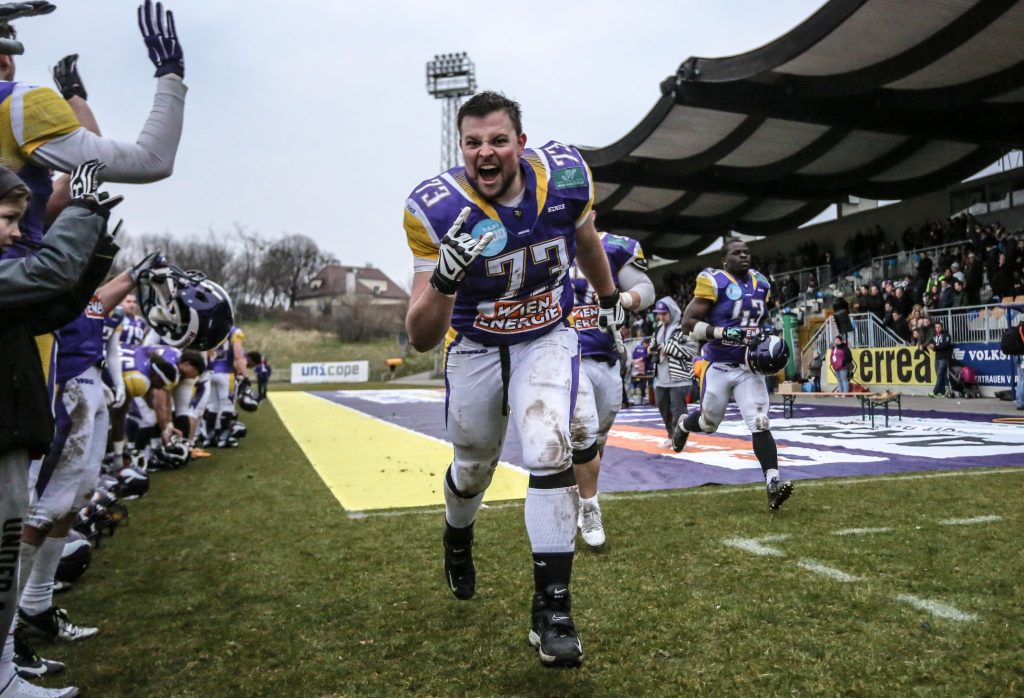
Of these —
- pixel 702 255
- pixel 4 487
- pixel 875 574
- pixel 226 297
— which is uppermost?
pixel 702 255

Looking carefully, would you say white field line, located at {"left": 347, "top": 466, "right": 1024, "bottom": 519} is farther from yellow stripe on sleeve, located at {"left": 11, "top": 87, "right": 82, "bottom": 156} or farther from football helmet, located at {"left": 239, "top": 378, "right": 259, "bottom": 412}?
football helmet, located at {"left": 239, "top": 378, "right": 259, "bottom": 412}

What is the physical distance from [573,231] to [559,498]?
1256mm

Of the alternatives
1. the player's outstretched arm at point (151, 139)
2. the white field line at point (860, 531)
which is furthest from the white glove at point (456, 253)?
the white field line at point (860, 531)

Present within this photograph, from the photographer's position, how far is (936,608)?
3822mm

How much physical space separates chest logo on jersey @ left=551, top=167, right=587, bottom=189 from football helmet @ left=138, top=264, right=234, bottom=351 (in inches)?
64.6

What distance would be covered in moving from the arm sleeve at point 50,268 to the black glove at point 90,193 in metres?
0.06

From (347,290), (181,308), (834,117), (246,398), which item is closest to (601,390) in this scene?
(181,308)

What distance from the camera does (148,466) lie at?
1069 cm

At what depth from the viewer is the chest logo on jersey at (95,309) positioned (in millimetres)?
4012

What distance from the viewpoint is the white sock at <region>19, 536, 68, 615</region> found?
3.89m

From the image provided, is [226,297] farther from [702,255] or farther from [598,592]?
[702,255]

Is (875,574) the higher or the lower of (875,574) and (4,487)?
the lower

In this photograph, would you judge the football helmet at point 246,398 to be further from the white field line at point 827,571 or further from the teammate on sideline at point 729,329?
the white field line at point 827,571

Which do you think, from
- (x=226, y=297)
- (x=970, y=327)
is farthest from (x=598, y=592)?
(x=970, y=327)
